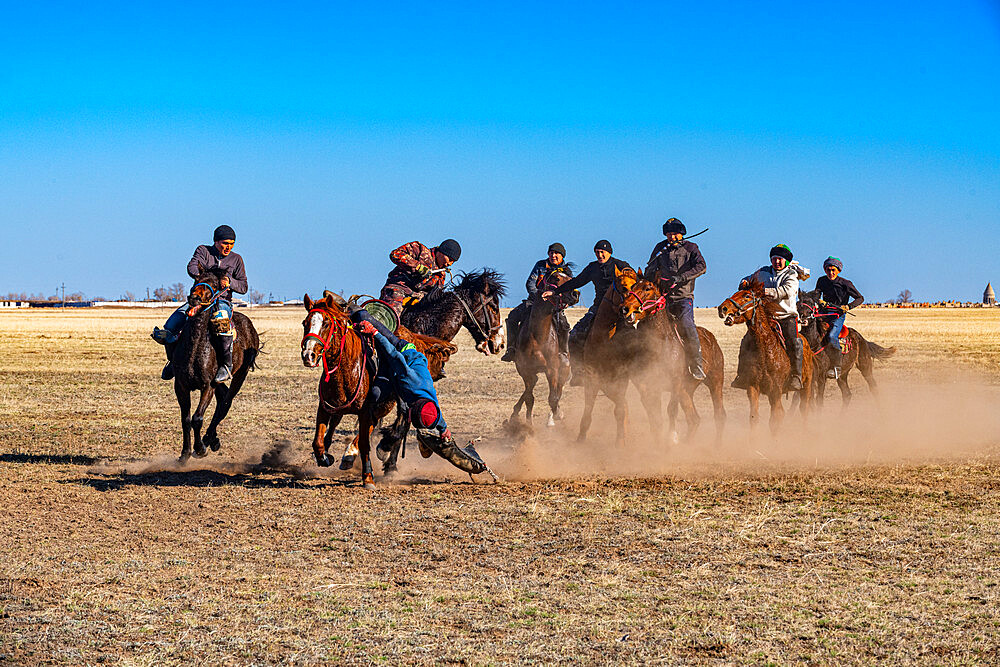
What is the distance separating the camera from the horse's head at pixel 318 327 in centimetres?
980

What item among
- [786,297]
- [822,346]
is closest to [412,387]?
[786,297]

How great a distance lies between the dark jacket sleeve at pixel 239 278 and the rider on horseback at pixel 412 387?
2.84 m

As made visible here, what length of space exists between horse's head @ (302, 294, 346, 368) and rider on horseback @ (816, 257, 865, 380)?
386 inches

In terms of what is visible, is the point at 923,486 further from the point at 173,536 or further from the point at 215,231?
the point at 215,231

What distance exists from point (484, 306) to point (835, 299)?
7.25 metres

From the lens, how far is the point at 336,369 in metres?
10.3

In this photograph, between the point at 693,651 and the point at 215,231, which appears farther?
the point at 215,231

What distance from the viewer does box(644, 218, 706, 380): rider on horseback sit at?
13.7 meters

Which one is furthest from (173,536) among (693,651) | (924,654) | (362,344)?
(924,654)

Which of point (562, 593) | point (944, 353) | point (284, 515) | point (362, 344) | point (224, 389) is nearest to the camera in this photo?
point (562, 593)

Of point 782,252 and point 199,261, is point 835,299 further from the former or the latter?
point 199,261

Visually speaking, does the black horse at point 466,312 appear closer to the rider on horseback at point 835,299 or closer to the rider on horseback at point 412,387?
the rider on horseback at point 412,387

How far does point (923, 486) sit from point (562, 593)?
564cm

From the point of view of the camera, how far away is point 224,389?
12.9 metres
